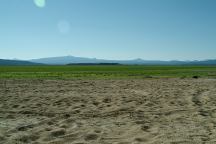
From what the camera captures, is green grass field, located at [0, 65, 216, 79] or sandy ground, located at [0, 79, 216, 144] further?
green grass field, located at [0, 65, 216, 79]

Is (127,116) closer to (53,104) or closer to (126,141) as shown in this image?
(126,141)

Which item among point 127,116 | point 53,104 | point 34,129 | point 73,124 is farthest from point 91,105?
point 34,129

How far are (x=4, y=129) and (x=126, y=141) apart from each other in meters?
3.71

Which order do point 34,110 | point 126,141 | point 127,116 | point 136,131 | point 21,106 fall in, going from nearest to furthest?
point 126,141
point 136,131
point 127,116
point 34,110
point 21,106

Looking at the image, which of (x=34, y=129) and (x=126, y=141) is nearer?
(x=126, y=141)

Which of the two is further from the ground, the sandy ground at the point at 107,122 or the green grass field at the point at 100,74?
the sandy ground at the point at 107,122

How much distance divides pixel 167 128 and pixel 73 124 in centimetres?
290

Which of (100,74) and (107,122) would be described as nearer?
(107,122)

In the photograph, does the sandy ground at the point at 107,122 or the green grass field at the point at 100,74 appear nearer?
the sandy ground at the point at 107,122

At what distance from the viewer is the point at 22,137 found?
24.7 ft

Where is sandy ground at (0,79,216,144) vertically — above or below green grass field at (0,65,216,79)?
above

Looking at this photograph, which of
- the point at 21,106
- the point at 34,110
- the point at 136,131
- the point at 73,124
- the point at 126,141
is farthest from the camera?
the point at 21,106

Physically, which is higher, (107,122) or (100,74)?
(107,122)

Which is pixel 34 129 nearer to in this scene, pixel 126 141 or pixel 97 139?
pixel 97 139
